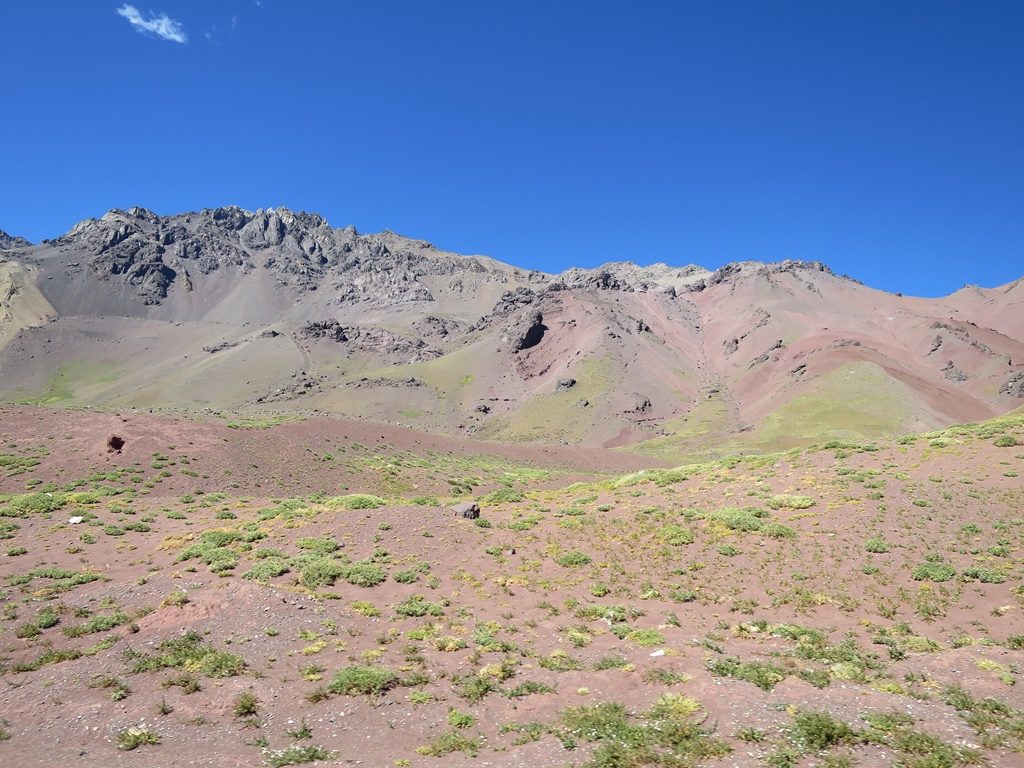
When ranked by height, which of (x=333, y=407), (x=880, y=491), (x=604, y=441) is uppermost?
(x=333, y=407)

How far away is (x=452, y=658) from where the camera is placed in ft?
44.8

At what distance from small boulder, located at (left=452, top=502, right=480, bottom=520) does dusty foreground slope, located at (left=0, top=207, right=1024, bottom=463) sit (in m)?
61.8

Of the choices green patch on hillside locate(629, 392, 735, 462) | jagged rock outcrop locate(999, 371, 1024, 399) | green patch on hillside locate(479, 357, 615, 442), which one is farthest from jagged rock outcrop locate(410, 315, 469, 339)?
jagged rock outcrop locate(999, 371, 1024, 399)

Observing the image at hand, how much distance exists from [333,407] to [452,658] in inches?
4600

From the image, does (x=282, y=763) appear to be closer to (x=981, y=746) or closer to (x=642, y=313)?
(x=981, y=746)

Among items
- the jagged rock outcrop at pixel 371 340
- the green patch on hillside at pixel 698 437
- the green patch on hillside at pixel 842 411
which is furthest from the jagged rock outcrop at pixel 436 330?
the green patch on hillside at pixel 842 411

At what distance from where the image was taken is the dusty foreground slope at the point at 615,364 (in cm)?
9819

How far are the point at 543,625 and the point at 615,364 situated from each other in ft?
369

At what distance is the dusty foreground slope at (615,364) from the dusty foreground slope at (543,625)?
60289 mm

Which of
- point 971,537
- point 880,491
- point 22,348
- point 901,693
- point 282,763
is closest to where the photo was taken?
point 282,763

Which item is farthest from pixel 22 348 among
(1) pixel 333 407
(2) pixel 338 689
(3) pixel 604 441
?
(2) pixel 338 689

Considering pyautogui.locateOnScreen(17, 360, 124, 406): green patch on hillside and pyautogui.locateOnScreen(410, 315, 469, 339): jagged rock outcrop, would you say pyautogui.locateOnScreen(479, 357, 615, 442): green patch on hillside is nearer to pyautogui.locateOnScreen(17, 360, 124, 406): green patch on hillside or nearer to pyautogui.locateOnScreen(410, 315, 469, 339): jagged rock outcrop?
pyautogui.locateOnScreen(410, 315, 469, 339): jagged rock outcrop

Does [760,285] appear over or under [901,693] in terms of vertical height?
over

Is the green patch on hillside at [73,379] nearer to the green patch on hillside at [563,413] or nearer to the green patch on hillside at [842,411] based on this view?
the green patch on hillside at [563,413]
